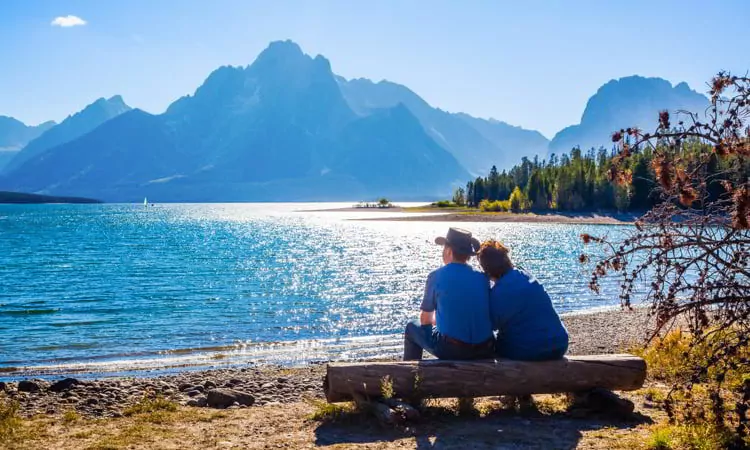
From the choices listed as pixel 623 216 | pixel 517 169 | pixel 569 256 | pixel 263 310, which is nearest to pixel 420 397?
pixel 263 310

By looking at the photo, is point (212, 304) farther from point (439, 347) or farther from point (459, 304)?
point (459, 304)

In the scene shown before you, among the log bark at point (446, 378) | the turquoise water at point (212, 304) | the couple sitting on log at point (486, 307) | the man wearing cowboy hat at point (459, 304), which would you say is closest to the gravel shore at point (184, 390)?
the turquoise water at point (212, 304)

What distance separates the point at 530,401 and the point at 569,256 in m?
48.7

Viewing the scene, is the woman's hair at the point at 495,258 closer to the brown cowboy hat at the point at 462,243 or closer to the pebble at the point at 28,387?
the brown cowboy hat at the point at 462,243

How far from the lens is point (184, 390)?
14.3m

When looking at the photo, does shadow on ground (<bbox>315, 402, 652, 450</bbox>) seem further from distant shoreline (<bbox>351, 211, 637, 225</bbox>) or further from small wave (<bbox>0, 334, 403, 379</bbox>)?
distant shoreline (<bbox>351, 211, 637, 225</bbox>)

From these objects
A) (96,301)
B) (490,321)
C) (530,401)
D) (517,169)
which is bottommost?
(96,301)

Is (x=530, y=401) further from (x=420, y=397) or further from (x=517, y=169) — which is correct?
(x=517, y=169)

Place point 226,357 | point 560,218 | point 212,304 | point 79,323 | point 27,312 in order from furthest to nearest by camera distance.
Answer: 1. point 560,218
2. point 212,304
3. point 27,312
4. point 79,323
5. point 226,357

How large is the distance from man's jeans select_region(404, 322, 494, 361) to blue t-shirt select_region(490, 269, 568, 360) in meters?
0.43

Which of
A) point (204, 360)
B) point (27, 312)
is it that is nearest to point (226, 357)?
point (204, 360)

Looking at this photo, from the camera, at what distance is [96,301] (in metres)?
32.0

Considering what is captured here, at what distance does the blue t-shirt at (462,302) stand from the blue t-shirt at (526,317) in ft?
0.75

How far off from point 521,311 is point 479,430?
1.88 m
